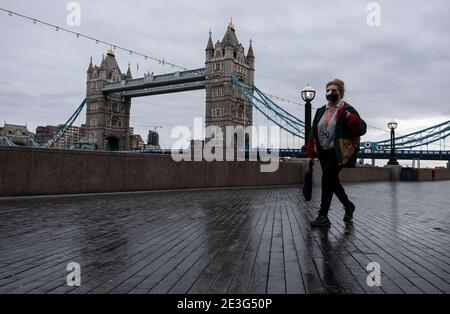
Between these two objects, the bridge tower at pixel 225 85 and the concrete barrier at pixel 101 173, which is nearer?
the concrete barrier at pixel 101 173

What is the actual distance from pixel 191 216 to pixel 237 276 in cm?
326

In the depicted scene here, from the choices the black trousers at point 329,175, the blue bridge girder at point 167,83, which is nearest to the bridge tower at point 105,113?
the blue bridge girder at point 167,83

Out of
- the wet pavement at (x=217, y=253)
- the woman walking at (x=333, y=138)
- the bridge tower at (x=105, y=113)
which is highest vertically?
the bridge tower at (x=105, y=113)

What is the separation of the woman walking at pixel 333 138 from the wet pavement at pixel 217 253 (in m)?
0.54

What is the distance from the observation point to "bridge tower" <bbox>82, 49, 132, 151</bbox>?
99250mm

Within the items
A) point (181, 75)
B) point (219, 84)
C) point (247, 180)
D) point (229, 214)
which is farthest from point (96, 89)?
point (229, 214)

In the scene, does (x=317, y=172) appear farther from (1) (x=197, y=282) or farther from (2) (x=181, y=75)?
(2) (x=181, y=75)

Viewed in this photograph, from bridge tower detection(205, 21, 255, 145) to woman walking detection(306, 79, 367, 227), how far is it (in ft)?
219

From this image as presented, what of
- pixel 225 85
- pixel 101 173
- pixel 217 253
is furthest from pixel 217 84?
pixel 217 253

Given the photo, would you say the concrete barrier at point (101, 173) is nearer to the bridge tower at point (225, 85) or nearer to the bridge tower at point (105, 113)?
the bridge tower at point (225, 85)

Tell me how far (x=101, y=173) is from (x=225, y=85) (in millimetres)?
65528

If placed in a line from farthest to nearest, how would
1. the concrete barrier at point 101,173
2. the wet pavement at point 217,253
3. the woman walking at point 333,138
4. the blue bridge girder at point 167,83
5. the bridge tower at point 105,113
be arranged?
1. the bridge tower at point 105,113
2. the blue bridge girder at point 167,83
3. the concrete barrier at point 101,173
4. the woman walking at point 333,138
5. the wet pavement at point 217,253

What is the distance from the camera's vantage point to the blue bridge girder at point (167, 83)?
252ft

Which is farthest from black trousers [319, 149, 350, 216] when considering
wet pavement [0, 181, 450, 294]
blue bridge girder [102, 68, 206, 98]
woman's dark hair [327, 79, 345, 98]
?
blue bridge girder [102, 68, 206, 98]
